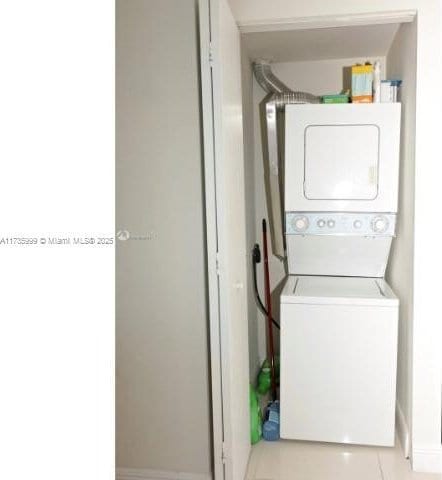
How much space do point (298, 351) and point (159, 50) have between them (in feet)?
5.82

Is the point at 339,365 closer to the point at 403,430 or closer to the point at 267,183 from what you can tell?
the point at 403,430

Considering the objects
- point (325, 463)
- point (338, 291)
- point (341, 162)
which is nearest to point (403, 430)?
point (325, 463)

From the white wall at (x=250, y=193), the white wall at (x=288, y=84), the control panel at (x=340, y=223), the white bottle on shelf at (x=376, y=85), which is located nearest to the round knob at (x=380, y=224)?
the control panel at (x=340, y=223)

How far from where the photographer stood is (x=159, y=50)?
2.23m

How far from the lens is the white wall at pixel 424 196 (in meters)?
2.45

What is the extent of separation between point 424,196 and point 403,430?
1.33 m

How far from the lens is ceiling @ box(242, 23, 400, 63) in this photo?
295 cm

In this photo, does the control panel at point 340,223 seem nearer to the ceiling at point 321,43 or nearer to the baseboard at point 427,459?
the ceiling at point 321,43

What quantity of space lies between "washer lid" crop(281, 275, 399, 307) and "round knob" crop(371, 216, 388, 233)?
1.14ft

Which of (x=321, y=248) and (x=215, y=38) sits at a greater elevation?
(x=215, y=38)

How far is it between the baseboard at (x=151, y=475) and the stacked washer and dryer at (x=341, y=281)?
2.31 ft
